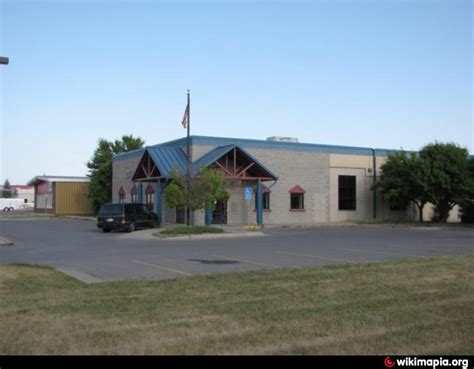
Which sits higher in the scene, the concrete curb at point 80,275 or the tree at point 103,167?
the tree at point 103,167

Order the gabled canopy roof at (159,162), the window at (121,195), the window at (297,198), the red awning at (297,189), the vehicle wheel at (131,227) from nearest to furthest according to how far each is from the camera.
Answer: the vehicle wheel at (131,227), the gabled canopy roof at (159,162), the red awning at (297,189), the window at (297,198), the window at (121,195)

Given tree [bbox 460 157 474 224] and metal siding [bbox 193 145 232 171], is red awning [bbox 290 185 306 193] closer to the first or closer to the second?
metal siding [bbox 193 145 232 171]

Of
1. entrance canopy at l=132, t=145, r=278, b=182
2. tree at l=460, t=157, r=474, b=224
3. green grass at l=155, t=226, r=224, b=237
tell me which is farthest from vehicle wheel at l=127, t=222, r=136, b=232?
tree at l=460, t=157, r=474, b=224

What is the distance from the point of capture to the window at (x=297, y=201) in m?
42.7

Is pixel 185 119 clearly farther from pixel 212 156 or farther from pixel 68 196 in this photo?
pixel 68 196

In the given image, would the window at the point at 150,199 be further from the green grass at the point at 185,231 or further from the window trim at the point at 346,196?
the window trim at the point at 346,196

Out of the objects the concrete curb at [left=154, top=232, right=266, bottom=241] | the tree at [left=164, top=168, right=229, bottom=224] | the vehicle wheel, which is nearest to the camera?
the concrete curb at [left=154, top=232, right=266, bottom=241]

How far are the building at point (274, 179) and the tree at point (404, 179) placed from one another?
2723mm

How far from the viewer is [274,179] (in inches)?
1479

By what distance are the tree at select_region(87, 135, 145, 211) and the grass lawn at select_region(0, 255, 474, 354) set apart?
159 ft

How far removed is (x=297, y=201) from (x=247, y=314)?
35.0m

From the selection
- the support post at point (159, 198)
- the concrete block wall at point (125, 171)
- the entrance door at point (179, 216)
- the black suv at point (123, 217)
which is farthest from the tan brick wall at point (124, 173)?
the black suv at point (123, 217)

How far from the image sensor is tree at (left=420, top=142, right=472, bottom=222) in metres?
39.6

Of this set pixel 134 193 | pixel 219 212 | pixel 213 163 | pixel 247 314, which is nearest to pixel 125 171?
pixel 134 193
